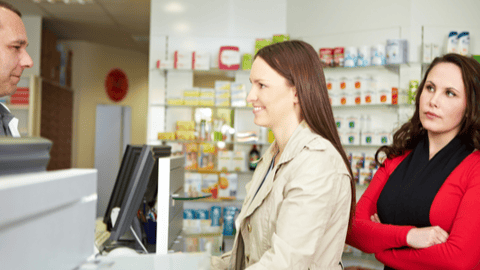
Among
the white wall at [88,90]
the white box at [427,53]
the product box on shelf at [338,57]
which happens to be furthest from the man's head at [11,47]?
the white wall at [88,90]

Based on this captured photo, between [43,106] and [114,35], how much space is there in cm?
195

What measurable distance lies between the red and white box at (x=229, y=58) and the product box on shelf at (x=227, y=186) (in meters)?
1.24

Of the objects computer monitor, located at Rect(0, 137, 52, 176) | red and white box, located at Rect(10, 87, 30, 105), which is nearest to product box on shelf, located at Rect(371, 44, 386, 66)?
computer monitor, located at Rect(0, 137, 52, 176)

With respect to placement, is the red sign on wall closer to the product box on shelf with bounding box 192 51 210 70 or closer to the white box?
the product box on shelf with bounding box 192 51 210 70

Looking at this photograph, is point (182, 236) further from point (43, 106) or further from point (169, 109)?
point (43, 106)

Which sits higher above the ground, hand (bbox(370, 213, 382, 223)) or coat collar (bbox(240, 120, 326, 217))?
coat collar (bbox(240, 120, 326, 217))

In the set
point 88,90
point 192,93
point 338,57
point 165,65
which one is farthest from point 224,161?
point 88,90

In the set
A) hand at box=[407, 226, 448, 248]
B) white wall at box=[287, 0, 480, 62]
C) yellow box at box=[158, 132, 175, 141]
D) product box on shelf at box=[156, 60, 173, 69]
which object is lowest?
hand at box=[407, 226, 448, 248]

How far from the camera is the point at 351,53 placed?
3.86 m

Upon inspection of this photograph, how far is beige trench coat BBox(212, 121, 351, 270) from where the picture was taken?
0.92 meters

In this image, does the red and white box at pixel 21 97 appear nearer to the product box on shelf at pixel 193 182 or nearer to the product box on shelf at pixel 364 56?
the product box on shelf at pixel 193 182

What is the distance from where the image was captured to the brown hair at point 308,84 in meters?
1.09

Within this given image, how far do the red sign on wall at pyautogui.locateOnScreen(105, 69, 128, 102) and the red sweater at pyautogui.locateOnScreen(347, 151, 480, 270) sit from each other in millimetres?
7583

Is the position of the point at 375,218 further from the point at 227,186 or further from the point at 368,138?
the point at 227,186
